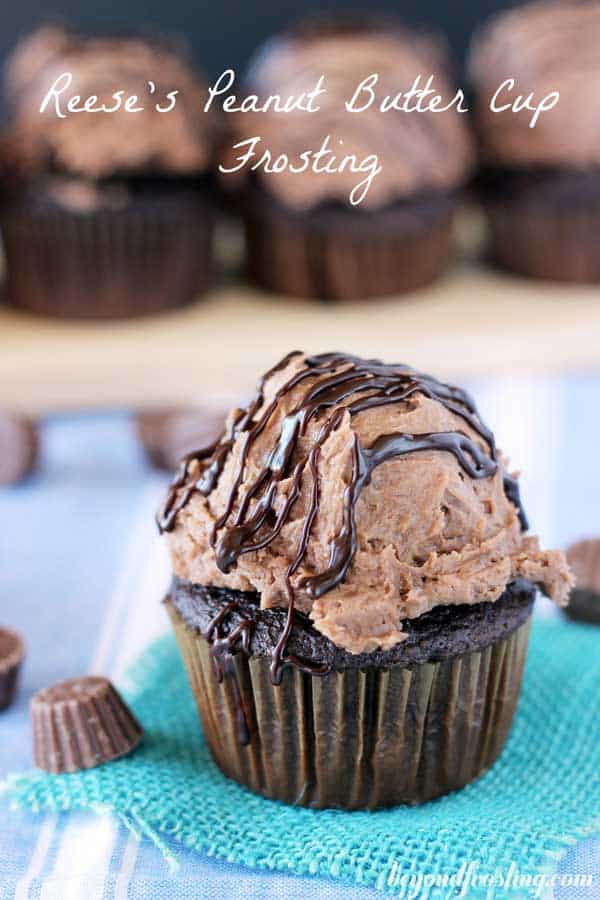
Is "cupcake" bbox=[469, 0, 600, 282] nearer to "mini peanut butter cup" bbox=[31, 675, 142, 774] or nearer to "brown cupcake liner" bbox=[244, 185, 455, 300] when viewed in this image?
"brown cupcake liner" bbox=[244, 185, 455, 300]

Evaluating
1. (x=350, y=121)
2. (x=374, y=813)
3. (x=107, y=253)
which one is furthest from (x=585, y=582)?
(x=107, y=253)

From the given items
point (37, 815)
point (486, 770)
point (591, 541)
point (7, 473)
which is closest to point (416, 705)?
point (486, 770)

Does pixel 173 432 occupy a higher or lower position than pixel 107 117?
lower

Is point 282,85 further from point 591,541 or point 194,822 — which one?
point 194,822

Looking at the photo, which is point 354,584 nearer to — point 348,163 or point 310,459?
point 310,459

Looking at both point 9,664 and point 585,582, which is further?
point 585,582

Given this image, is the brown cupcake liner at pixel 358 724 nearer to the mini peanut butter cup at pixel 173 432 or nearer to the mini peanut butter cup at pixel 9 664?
the mini peanut butter cup at pixel 9 664
